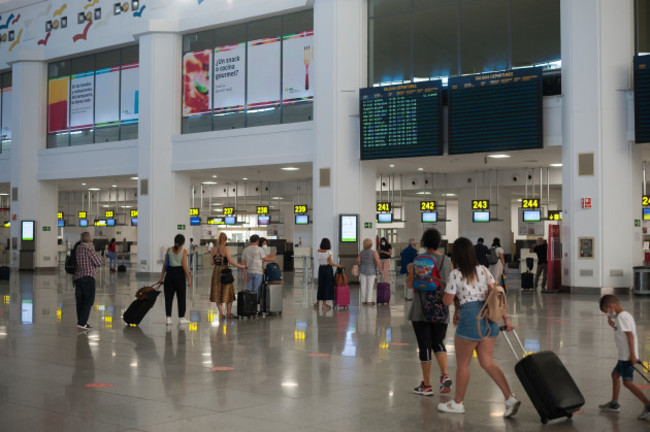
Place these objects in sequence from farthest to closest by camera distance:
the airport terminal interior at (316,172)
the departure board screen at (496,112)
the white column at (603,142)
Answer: the departure board screen at (496,112)
the white column at (603,142)
the airport terminal interior at (316,172)

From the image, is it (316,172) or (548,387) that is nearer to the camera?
(548,387)

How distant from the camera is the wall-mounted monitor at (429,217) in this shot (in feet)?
106

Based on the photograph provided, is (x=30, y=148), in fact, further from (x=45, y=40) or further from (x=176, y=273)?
(x=176, y=273)

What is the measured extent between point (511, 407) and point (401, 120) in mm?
16465

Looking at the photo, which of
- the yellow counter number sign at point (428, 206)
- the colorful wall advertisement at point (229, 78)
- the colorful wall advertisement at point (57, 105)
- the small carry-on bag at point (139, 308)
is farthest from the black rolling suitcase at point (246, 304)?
the colorful wall advertisement at point (57, 105)

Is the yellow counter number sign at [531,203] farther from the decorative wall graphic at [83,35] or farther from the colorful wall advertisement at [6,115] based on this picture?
the colorful wall advertisement at [6,115]

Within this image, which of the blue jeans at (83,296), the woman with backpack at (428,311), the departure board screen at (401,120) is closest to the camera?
the woman with backpack at (428,311)

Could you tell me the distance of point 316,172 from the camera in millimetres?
23656

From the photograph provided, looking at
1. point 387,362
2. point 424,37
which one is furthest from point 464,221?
point 387,362

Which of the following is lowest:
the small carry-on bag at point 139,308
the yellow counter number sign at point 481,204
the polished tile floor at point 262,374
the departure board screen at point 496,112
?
the polished tile floor at point 262,374

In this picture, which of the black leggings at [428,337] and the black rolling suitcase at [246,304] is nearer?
the black leggings at [428,337]

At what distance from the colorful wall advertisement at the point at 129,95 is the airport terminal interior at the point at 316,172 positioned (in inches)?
3.8

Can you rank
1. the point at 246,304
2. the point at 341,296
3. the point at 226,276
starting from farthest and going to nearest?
1. the point at 341,296
2. the point at 246,304
3. the point at 226,276

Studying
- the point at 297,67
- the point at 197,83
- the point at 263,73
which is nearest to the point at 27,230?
the point at 197,83
